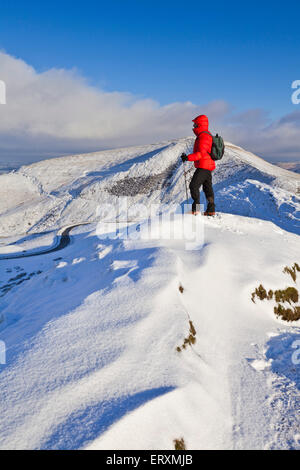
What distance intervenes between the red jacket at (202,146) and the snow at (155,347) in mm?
1949

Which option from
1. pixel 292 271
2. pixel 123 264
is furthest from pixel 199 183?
pixel 123 264

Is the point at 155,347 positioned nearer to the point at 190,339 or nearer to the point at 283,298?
the point at 190,339

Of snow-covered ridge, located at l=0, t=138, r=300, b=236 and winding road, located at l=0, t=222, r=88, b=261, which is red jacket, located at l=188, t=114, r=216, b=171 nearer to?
winding road, located at l=0, t=222, r=88, b=261

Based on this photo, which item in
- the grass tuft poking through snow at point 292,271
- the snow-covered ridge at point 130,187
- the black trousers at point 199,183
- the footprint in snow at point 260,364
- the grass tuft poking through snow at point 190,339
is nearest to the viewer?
the grass tuft poking through snow at point 190,339

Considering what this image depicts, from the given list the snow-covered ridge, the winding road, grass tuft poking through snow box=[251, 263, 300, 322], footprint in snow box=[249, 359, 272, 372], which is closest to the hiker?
grass tuft poking through snow box=[251, 263, 300, 322]

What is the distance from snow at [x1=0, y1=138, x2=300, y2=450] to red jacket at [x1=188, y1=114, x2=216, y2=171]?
6.39 feet

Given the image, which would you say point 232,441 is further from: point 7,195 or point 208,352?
point 7,195

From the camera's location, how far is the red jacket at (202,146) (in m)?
8.09

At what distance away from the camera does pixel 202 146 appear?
327 inches

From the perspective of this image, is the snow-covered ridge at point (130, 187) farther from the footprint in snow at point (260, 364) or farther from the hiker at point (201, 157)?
the footprint in snow at point (260, 364)

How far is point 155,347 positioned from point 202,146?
6845 millimetres

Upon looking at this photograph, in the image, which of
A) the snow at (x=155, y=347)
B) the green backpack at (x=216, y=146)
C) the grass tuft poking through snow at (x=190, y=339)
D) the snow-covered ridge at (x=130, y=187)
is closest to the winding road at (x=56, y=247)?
the snow at (x=155, y=347)

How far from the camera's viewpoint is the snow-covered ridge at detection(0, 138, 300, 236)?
19203 millimetres

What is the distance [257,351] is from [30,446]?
3.54m
